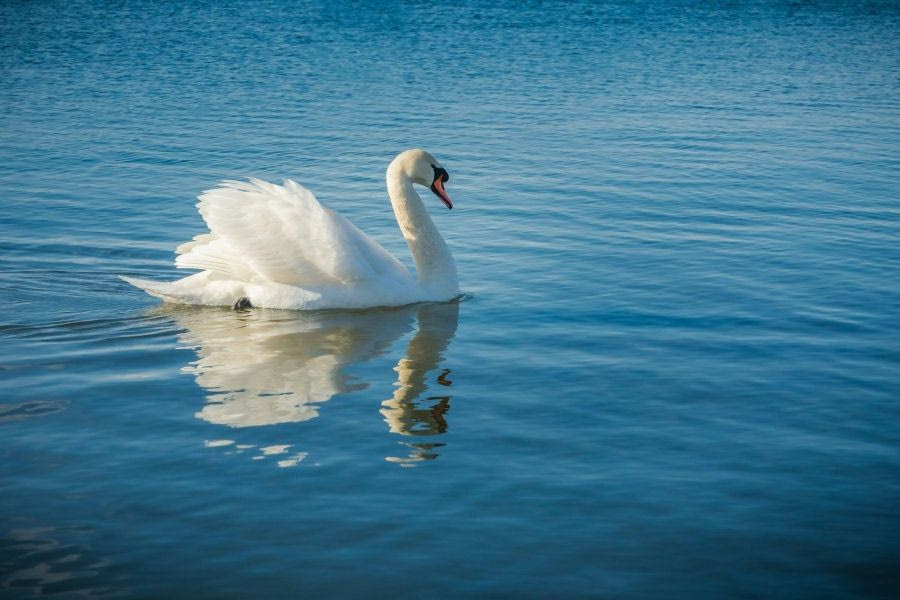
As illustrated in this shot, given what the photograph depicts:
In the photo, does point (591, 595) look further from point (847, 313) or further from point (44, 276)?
point (44, 276)

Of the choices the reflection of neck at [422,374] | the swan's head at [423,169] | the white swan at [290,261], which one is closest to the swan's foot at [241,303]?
the white swan at [290,261]

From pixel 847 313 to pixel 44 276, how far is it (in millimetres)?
7056

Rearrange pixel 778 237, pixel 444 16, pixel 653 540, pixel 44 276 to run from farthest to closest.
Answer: pixel 444 16 → pixel 778 237 → pixel 44 276 → pixel 653 540

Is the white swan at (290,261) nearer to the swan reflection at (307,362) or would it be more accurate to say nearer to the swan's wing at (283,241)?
the swan's wing at (283,241)

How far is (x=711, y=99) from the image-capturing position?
22.1 metres

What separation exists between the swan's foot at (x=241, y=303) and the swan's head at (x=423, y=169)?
1809mm

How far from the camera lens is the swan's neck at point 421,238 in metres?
10.8

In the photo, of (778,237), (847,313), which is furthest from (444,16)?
(847,313)

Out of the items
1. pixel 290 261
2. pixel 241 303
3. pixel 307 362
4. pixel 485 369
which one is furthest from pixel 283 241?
pixel 485 369

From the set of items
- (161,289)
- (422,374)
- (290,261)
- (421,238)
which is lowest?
(422,374)

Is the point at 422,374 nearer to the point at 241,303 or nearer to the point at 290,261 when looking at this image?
the point at 290,261

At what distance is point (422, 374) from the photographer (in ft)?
29.0

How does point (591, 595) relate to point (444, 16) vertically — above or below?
below

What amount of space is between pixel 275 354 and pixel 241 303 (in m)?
1.49
